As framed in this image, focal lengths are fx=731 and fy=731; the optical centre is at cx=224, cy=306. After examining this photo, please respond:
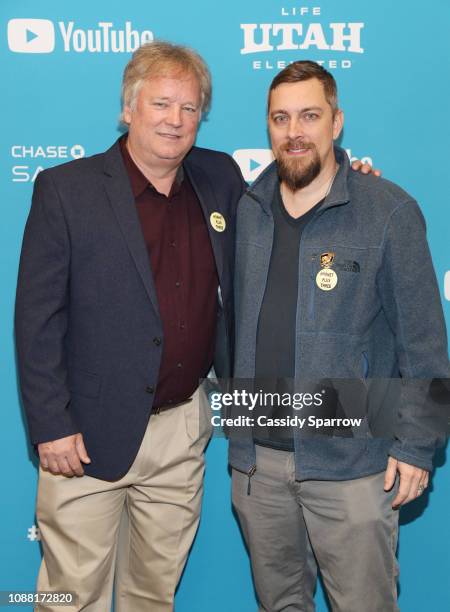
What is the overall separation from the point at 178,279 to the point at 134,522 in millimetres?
816

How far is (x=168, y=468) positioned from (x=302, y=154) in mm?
1051

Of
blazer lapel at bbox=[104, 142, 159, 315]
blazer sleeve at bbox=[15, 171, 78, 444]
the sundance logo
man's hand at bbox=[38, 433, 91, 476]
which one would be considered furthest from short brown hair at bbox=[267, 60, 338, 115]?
man's hand at bbox=[38, 433, 91, 476]

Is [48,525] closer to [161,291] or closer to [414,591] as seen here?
[161,291]

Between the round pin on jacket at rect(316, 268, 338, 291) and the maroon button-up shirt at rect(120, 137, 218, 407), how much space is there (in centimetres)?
38

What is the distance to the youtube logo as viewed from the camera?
2.50m

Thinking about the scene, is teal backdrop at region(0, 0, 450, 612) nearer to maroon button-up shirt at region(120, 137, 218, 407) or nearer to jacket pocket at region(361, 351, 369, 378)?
maroon button-up shirt at region(120, 137, 218, 407)

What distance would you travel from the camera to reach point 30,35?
2.51 meters

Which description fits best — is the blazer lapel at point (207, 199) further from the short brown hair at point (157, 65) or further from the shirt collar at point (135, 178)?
the short brown hair at point (157, 65)

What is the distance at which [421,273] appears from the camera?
1.98 m

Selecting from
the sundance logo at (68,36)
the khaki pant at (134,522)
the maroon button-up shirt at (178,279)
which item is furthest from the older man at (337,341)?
the sundance logo at (68,36)

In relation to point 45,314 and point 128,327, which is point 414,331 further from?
point 45,314

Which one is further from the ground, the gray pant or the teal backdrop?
the teal backdrop

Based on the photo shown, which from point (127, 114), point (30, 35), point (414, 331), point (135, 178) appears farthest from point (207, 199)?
point (30, 35)

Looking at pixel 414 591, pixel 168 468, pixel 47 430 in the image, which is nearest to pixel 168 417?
pixel 168 468
